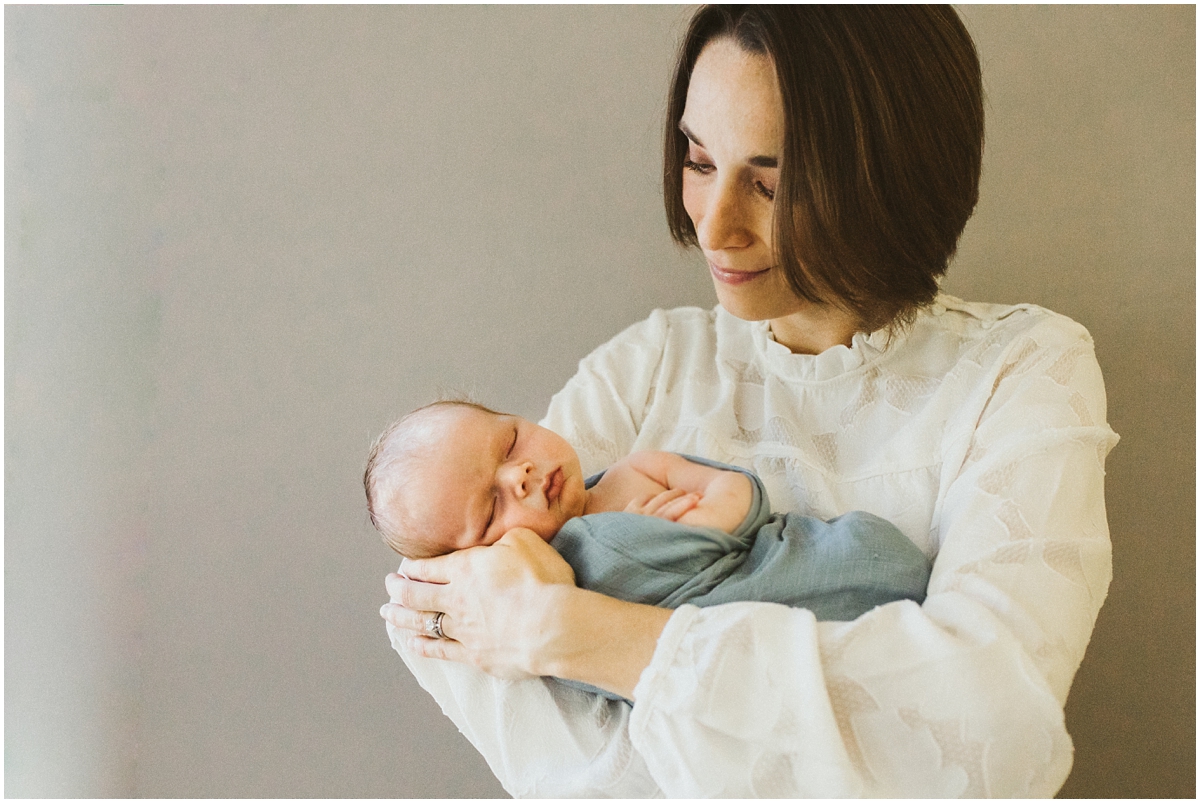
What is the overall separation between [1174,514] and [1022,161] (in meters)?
0.77

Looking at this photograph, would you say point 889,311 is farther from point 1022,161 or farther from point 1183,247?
point 1183,247

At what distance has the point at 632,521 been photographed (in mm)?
1195

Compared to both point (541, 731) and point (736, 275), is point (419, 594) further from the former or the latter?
point (736, 275)

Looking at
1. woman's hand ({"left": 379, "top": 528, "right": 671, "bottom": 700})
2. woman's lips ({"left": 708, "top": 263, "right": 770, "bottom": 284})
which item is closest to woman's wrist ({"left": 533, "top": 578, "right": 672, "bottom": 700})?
woman's hand ({"left": 379, "top": 528, "right": 671, "bottom": 700})

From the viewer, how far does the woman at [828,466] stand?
0.98 m

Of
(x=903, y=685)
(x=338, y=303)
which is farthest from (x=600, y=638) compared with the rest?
(x=338, y=303)

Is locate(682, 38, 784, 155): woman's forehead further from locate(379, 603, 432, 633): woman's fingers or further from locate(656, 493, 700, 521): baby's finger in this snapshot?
locate(379, 603, 432, 633): woman's fingers

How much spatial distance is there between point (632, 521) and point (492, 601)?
210mm

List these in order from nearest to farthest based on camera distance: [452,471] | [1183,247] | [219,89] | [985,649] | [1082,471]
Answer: [985,649]
[1082,471]
[452,471]
[1183,247]
[219,89]

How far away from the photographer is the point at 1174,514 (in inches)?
71.0

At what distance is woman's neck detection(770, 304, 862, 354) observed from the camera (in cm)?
149

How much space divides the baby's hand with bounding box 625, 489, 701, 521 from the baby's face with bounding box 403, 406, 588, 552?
11cm

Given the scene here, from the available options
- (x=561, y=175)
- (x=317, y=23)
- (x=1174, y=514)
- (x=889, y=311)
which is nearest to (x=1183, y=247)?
(x=1174, y=514)

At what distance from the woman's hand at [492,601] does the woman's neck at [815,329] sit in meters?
0.60
